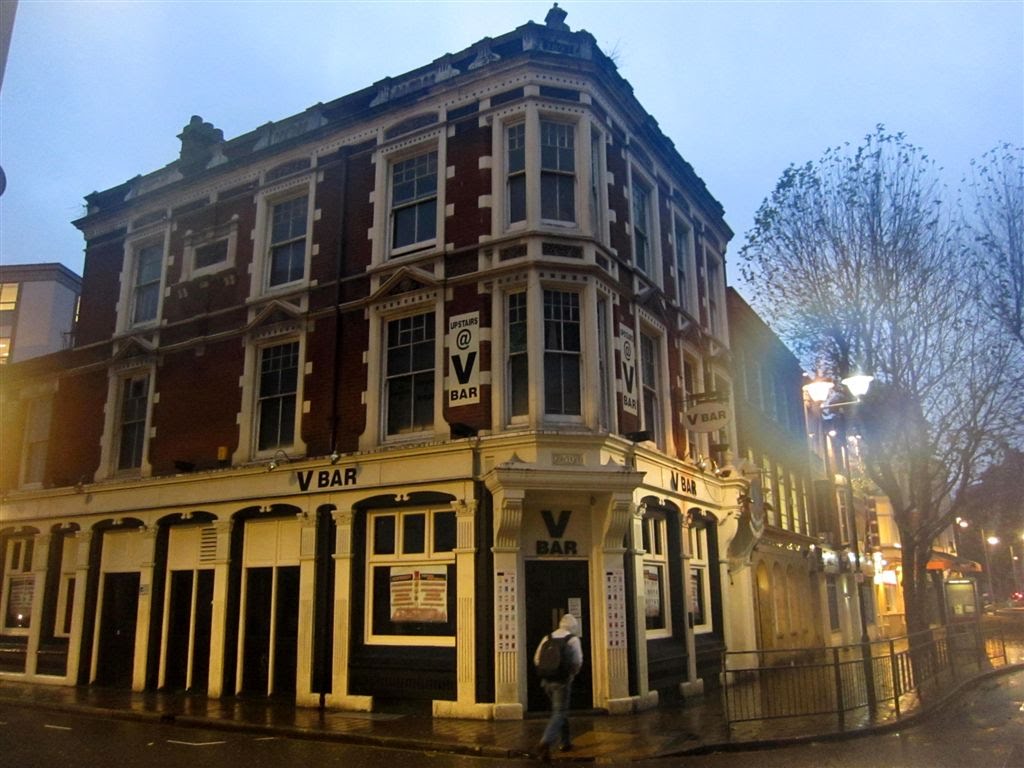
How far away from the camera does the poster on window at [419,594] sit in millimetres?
14047

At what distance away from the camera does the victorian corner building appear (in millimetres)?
13742

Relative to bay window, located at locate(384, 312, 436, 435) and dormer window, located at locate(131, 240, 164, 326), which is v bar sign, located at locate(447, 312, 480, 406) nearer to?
bay window, located at locate(384, 312, 436, 435)

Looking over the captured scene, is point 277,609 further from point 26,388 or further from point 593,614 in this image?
point 26,388

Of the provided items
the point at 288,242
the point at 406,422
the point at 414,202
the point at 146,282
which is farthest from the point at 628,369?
the point at 146,282

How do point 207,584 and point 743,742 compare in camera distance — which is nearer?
point 743,742

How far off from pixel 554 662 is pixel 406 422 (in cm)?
615

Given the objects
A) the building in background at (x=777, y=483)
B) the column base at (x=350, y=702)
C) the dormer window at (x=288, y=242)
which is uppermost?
the dormer window at (x=288, y=242)

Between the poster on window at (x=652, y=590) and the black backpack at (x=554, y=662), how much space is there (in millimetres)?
4605

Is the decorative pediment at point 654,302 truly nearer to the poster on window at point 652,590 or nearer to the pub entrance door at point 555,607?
the poster on window at point 652,590

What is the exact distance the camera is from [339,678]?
14.3m

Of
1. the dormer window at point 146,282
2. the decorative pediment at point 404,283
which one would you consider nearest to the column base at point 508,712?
the decorative pediment at point 404,283

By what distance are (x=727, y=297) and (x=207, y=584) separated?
1637 centimetres

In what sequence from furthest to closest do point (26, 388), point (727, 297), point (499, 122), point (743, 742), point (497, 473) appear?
1. point (727, 297)
2. point (26, 388)
3. point (499, 122)
4. point (497, 473)
5. point (743, 742)

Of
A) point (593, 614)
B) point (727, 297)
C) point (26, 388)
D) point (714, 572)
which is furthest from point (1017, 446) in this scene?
point (26, 388)
